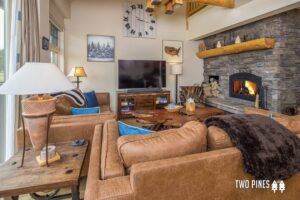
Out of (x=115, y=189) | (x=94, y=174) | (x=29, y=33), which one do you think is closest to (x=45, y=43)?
(x=29, y=33)

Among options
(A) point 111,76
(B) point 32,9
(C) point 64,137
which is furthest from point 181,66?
(C) point 64,137

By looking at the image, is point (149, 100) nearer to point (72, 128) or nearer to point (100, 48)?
point (100, 48)

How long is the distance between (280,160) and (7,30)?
113 inches

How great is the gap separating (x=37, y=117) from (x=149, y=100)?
13.0ft

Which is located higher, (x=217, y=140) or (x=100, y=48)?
(x=100, y=48)

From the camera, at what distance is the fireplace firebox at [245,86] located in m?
4.14

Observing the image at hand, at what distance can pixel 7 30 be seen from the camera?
2246 millimetres

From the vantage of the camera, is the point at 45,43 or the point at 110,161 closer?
the point at 110,161

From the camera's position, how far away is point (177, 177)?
1.05 meters

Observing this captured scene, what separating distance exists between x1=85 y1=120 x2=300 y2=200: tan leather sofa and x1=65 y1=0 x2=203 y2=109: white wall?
4261 mm

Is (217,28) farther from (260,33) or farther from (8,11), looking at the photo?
(8,11)

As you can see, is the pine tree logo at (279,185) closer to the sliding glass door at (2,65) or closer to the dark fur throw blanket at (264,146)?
the dark fur throw blanket at (264,146)

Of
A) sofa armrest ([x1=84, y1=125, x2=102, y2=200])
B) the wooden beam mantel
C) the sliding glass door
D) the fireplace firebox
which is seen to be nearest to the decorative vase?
sofa armrest ([x1=84, y1=125, x2=102, y2=200])

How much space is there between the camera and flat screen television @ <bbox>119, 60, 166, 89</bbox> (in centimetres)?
521
